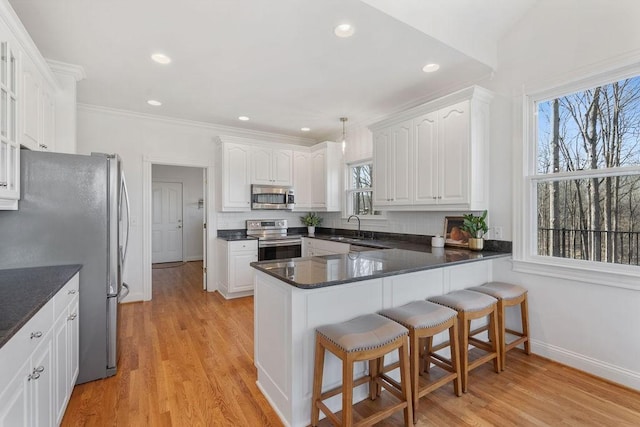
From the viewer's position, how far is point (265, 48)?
2600 millimetres

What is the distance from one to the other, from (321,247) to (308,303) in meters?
2.80

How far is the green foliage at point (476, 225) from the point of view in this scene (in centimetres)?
304

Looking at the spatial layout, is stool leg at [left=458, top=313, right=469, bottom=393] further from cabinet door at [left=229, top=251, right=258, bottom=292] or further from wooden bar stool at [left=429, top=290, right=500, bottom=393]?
cabinet door at [left=229, top=251, right=258, bottom=292]

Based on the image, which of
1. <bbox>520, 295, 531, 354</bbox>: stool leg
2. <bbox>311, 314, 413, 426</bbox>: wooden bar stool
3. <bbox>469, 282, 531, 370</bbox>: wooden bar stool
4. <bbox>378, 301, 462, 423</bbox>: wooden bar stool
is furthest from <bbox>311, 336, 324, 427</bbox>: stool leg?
<bbox>520, 295, 531, 354</bbox>: stool leg

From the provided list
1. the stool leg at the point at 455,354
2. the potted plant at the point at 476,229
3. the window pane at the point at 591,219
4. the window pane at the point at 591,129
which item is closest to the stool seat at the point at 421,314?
the stool leg at the point at 455,354

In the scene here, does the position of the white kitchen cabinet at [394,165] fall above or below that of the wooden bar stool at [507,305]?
above

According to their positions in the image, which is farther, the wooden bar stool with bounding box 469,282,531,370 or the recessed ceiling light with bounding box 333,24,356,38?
the wooden bar stool with bounding box 469,282,531,370

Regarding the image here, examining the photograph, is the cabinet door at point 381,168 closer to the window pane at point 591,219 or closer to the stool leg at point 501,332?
the window pane at point 591,219

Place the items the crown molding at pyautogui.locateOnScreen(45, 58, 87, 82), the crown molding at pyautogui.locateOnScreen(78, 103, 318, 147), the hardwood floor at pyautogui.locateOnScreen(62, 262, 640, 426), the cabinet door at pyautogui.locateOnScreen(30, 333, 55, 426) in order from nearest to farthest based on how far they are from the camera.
Answer: 1. the cabinet door at pyautogui.locateOnScreen(30, 333, 55, 426)
2. the hardwood floor at pyautogui.locateOnScreen(62, 262, 640, 426)
3. the crown molding at pyautogui.locateOnScreen(45, 58, 87, 82)
4. the crown molding at pyautogui.locateOnScreen(78, 103, 318, 147)

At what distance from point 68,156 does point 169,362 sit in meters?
1.84

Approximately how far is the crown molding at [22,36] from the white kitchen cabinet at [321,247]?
348 cm

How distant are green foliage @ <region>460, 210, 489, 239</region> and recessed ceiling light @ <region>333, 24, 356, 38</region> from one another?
2063 mm

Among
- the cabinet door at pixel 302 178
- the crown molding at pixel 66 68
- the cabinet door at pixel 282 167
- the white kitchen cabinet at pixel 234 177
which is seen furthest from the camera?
the cabinet door at pixel 302 178

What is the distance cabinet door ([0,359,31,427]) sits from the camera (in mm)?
1058
